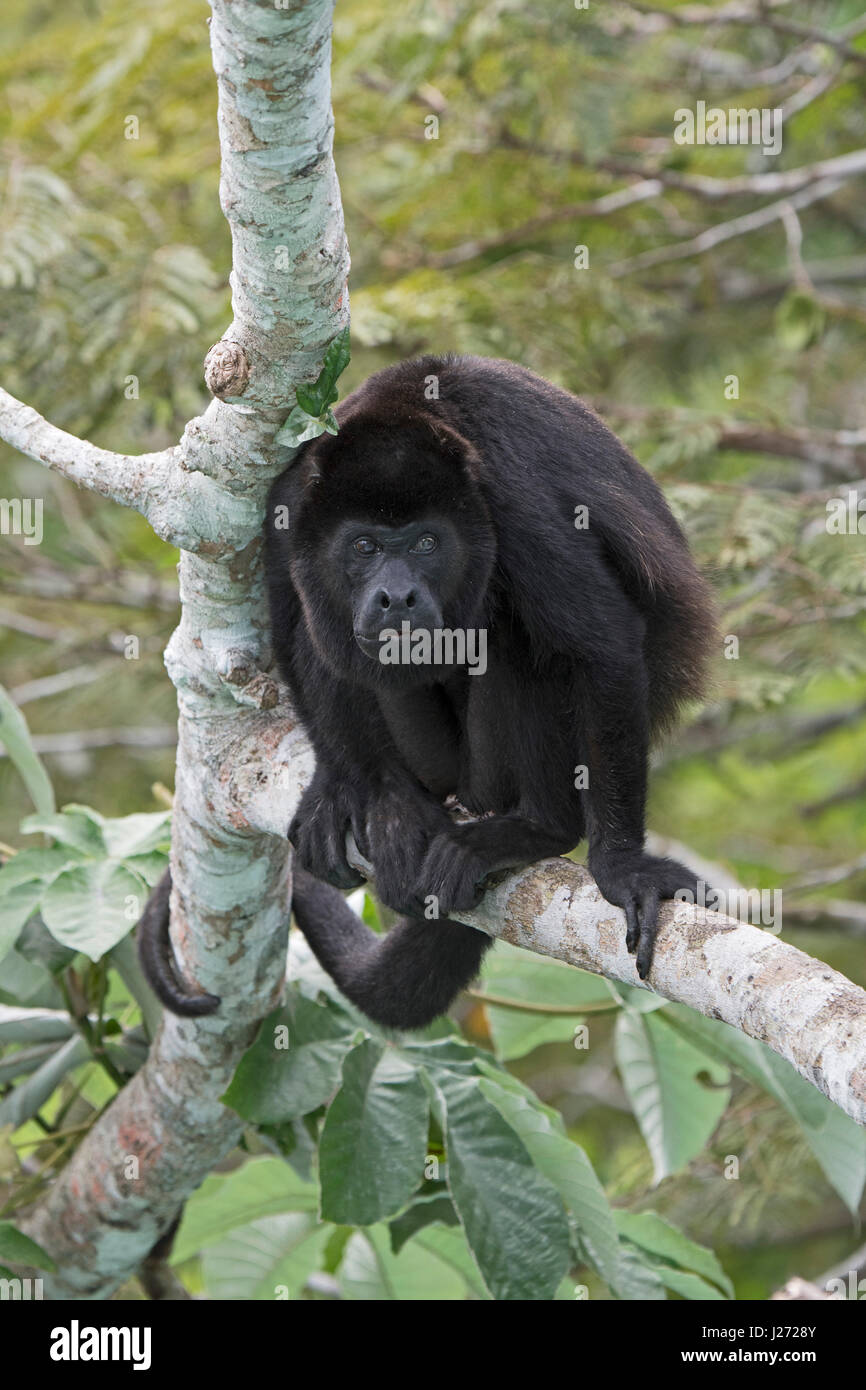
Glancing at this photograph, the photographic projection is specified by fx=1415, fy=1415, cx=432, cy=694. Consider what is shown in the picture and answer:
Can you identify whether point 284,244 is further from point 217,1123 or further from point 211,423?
point 217,1123

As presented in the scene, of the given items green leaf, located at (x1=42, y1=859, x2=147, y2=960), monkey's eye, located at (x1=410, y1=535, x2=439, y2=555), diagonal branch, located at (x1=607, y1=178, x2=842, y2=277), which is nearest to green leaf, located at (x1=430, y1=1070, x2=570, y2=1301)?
green leaf, located at (x1=42, y1=859, x2=147, y2=960)

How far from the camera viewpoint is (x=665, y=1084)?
3.48 metres

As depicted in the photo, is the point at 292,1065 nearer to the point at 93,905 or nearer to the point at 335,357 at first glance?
the point at 93,905

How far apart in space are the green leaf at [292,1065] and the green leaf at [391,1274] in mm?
549

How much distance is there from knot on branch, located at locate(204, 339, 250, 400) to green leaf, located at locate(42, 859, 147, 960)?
1146 mm

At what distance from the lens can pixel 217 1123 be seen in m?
3.31

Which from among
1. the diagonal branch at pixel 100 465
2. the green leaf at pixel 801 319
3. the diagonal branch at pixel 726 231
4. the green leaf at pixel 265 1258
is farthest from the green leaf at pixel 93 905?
the diagonal branch at pixel 726 231

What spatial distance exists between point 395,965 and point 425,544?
967mm

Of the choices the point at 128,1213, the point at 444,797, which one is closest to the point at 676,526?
the point at 444,797

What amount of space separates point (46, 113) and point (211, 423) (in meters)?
3.58

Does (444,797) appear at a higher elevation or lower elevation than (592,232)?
lower

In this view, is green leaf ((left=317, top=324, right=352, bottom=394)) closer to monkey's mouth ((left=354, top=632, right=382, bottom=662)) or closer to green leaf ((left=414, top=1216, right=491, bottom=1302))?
monkey's mouth ((left=354, top=632, right=382, bottom=662))

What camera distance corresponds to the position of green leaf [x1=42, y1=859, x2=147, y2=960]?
286 centimetres
